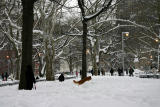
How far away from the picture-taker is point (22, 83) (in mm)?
12008

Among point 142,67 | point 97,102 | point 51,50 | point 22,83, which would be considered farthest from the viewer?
point 142,67

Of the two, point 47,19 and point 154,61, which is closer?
point 47,19

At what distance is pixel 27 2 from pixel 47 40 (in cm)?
1282

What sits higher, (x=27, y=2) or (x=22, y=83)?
(x=27, y=2)

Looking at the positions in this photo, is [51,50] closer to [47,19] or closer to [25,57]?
[47,19]

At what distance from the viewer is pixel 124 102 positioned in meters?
8.01

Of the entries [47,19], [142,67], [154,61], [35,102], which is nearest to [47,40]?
[47,19]

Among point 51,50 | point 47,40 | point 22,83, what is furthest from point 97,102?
point 51,50

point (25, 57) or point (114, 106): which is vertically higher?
point (25, 57)

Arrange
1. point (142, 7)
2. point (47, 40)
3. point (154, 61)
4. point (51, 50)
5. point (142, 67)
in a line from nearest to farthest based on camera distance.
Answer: point (47, 40), point (51, 50), point (142, 7), point (154, 61), point (142, 67)

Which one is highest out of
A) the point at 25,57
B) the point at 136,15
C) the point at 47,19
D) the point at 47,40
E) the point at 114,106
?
the point at 136,15

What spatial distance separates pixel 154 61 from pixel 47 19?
47425mm

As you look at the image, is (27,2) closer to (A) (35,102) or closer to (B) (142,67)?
(A) (35,102)

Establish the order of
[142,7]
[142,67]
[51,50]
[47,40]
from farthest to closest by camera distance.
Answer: [142,67]
[142,7]
[51,50]
[47,40]
